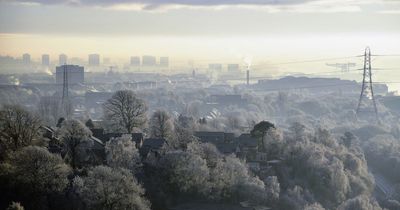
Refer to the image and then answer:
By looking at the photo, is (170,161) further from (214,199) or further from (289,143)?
(289,143)

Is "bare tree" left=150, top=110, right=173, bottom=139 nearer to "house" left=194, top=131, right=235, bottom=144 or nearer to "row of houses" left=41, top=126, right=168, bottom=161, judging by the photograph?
"house" left=194, top=131, right=235, bottom=144

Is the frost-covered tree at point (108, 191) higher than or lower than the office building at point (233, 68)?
lower

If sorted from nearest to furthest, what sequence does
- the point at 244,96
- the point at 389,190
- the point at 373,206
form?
the point at 373,206 < the point at 389,190 < the point at 244,96

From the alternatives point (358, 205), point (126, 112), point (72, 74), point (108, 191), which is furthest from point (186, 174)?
point (72, 74)

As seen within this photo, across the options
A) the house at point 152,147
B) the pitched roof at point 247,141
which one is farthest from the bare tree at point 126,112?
the pitched roof at point 247,141

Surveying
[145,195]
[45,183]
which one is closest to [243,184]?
[145,195]

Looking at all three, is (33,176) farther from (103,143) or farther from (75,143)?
(103,143)

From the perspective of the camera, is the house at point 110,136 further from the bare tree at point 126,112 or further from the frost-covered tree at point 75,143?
the frost-covered tree at point 75,143
